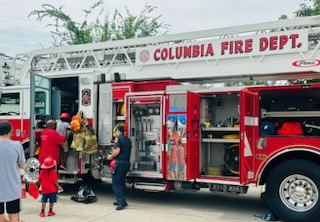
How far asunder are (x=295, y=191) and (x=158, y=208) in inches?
101

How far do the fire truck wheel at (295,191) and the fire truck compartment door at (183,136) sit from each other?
4.72 feet

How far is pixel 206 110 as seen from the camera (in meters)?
7.75

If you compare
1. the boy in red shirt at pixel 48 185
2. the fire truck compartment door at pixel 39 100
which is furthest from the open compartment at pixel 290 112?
the fire truck compartment door at pixel 39 100

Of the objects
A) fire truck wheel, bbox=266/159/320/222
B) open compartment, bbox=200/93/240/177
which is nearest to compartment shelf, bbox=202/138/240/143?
open compartment, bbox=200/93/240/177

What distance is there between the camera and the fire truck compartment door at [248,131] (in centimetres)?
688

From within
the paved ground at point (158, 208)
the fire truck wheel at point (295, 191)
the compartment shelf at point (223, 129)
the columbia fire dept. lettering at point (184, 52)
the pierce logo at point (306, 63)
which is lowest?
the paved ground at point (158, 208)

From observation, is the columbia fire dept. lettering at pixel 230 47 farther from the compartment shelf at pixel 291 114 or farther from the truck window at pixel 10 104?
the truck window at pixel 10 104

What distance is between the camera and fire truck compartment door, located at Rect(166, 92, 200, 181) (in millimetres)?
7352

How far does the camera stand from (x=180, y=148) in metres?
7.40

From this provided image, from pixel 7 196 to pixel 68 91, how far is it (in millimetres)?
5451

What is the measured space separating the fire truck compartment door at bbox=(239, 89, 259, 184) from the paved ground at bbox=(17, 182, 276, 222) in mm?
813

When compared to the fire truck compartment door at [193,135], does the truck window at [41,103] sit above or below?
above

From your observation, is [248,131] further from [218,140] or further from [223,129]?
[218,140]

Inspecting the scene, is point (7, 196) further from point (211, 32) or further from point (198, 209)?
point (211, 32)
